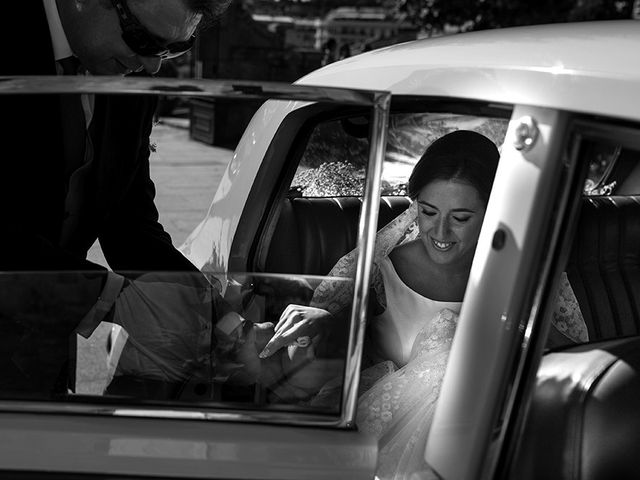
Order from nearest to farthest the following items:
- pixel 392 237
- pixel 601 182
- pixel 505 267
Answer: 1. pixel 505 267
2. pixel 392 237
3. pixel 601 182

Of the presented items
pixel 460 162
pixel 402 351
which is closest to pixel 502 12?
pixel 460 162

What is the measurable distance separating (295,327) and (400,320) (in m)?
0.74

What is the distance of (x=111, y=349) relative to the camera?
1547 millimetres

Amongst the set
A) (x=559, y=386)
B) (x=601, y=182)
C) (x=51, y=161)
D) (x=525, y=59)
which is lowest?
(x=601, y=182)

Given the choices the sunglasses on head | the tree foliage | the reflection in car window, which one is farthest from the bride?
the tree foliage

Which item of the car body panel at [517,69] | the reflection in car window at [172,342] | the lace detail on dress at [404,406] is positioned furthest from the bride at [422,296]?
the car body panel at [517,69]

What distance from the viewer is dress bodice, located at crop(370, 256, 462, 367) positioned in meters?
2.08

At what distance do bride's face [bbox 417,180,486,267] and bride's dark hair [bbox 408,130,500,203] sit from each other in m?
0.02

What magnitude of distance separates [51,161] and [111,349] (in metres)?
0.37

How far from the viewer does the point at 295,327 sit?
1458mm

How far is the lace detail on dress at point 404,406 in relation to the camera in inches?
69.0

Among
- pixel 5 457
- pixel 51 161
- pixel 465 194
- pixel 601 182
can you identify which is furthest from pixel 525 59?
pixel 601 182

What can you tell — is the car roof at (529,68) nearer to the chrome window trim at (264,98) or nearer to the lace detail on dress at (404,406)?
the chrome window trim at (264,98)

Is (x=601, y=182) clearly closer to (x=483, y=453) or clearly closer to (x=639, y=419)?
(x=639, y=419)
